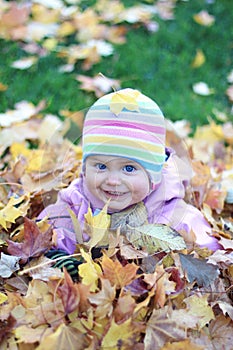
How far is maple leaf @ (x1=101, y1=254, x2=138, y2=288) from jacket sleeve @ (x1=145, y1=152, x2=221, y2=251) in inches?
10.0

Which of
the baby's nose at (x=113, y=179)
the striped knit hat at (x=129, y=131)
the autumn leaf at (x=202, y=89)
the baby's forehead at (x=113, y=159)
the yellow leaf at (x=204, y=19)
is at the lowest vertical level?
the autumn leaf at (x=202, y=89)

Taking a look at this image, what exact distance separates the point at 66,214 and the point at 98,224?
19cm

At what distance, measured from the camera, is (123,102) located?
152 centimetres

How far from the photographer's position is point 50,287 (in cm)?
138

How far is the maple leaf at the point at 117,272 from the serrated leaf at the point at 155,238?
0.52 ft

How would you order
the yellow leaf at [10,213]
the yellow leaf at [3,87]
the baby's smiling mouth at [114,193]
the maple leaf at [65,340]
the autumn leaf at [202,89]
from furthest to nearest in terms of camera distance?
the autumn leaf at [202,89], the yellow leaf at [3,87], the yellow leaf at [10,213], the baby's smiling mouth at [114,193], the maple leaf at [65,340]

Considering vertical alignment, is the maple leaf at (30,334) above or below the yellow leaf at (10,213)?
above

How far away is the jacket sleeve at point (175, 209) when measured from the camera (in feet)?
5.28

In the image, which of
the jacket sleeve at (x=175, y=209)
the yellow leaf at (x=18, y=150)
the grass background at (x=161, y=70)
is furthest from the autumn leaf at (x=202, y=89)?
the jacket sleeve at (x=175, y=209)

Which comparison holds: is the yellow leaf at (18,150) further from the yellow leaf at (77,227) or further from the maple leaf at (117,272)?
the maple leaf at (117,272)

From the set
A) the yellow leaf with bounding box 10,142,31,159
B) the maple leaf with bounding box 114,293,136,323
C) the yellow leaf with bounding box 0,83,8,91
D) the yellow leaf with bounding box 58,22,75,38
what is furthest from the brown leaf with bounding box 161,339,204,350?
the yellow leaf with bounding box 58,22,75,38

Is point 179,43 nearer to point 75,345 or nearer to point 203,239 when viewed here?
point 203,239

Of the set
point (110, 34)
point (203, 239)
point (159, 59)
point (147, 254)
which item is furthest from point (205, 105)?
point (147, 254)

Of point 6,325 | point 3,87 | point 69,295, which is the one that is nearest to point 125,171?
point 69,295
